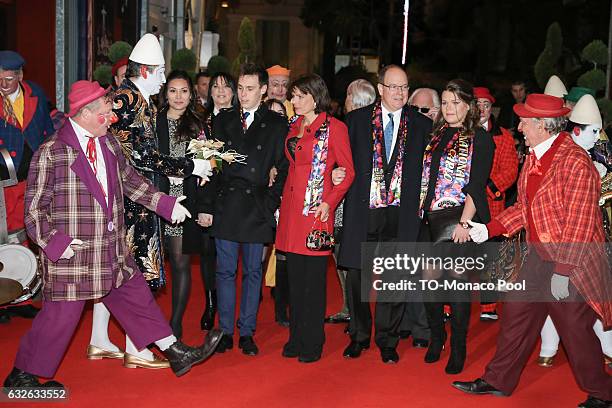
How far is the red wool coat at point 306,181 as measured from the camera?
5.37 metres

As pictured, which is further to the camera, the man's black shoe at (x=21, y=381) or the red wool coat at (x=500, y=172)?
the red wool coat at (x=500, y=172)

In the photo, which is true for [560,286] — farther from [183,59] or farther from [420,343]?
[183,59]

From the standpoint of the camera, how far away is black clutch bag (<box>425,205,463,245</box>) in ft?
17.4

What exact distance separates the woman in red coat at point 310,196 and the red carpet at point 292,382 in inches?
11.8

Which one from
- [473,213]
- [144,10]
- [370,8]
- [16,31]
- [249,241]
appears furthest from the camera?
[370,8]

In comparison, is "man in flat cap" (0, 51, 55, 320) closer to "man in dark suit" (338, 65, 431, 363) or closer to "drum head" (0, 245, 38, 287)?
"drum head" (0, 245, 38, 287)

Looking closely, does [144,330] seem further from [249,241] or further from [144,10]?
[144,10]

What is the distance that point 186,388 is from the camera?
4.89 meters

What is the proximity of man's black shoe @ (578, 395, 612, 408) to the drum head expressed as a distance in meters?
3.81

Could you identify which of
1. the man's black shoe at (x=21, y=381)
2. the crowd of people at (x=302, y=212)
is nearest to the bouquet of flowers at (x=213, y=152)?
the crowd of people at (x=302, y=212)

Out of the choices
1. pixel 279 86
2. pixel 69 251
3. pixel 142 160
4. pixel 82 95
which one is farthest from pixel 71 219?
pixel 279 86

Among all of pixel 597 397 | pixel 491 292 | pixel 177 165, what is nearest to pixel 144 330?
pixel 177 165

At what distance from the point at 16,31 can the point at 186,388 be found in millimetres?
5350

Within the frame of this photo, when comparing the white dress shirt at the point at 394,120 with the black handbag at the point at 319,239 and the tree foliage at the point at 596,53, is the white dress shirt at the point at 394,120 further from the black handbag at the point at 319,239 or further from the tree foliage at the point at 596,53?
the tree foliage at the point at 596,53
